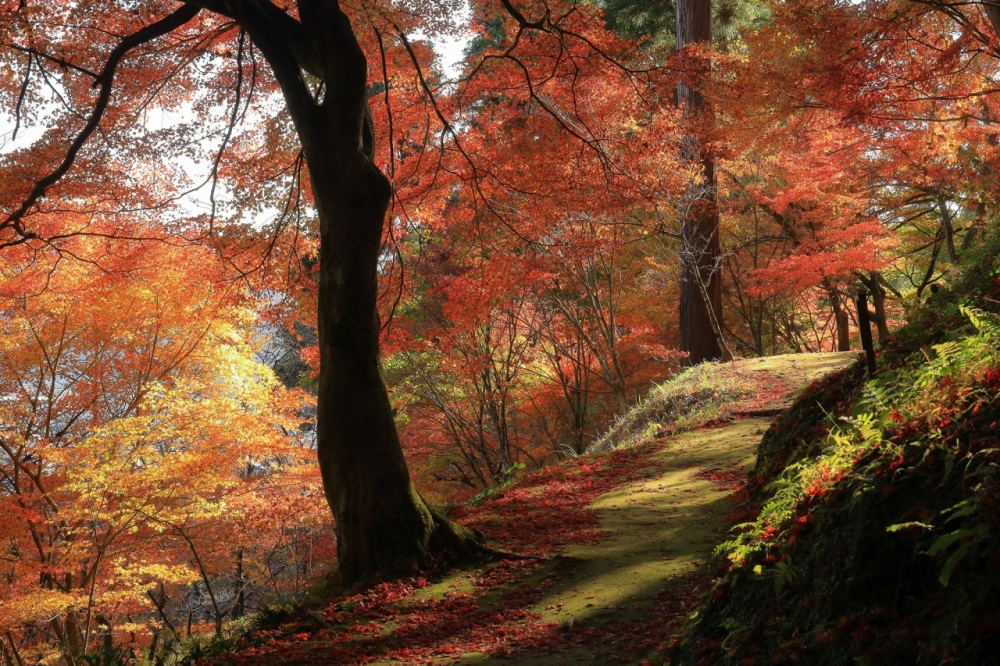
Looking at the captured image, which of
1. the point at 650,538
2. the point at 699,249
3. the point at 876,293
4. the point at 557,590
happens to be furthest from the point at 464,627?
the point at 876,293

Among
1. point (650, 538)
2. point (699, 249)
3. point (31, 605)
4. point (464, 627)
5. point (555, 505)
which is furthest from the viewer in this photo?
point (699, 249)

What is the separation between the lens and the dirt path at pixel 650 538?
14.8 feet

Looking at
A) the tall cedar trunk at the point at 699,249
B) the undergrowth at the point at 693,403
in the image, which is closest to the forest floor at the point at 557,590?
the undergrowth at the point at 693,403

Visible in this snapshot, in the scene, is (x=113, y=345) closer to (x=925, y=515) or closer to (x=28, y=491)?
(x=28, y=491)

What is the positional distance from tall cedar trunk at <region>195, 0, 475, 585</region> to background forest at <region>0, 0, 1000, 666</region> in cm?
12

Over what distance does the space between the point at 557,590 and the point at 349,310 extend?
2.58 meters

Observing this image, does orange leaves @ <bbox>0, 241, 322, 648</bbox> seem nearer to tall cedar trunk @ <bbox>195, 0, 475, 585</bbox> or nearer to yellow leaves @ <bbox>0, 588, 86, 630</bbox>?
yellow leaves @ <bbox>0, 588, 86, 630</bbox>

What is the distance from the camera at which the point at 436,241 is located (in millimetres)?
15531

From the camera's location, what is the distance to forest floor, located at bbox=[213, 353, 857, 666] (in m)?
4.17

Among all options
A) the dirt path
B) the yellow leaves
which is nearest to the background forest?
the yellow leaves

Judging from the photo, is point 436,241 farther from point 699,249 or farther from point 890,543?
point 890,543

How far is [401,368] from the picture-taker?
15203 millimetres

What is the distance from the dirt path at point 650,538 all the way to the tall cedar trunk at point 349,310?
111 cm

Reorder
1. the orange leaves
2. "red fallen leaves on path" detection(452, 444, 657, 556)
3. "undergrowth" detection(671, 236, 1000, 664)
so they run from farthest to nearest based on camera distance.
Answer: the orange leaves, "red fallen leaves on path" detection(452, 444, 657, 556), "undergrowth" detection(671, 236, 1000, 664)
